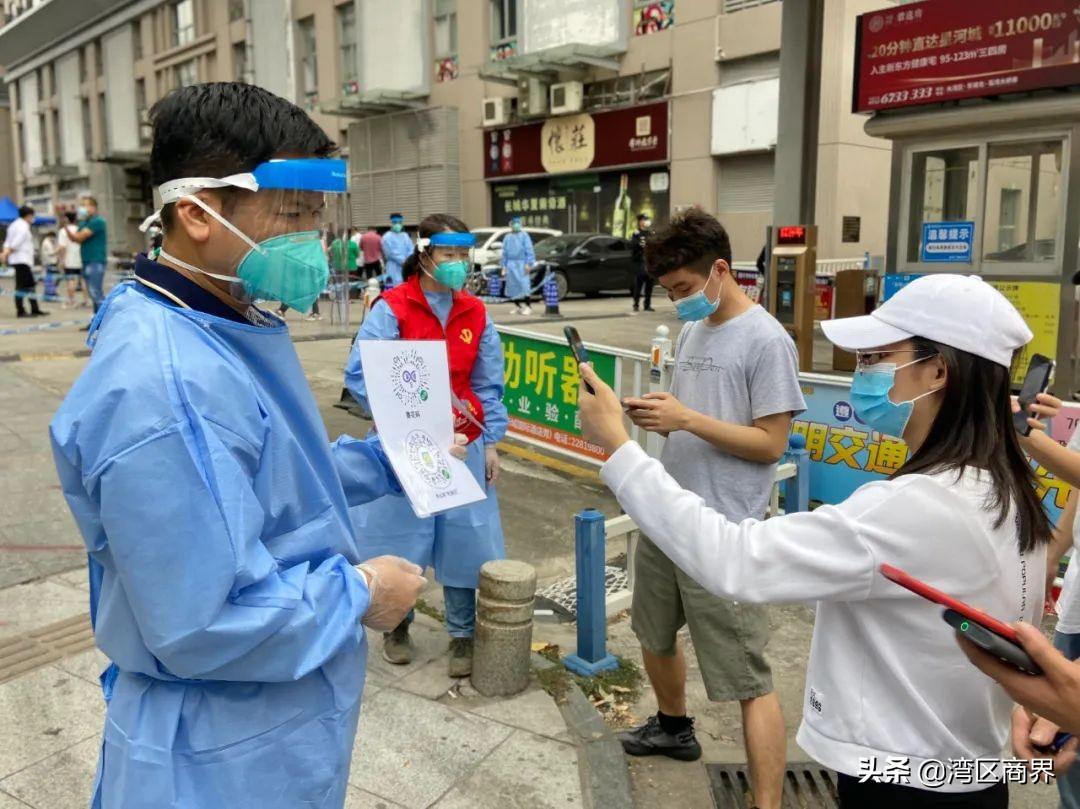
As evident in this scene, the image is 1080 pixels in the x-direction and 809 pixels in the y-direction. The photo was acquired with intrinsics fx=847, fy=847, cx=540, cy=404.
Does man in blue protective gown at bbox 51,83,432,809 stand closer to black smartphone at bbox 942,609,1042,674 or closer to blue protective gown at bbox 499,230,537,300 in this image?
black smartphone at bbox 942,609,1042,674

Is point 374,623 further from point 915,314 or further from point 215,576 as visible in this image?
point 915,314

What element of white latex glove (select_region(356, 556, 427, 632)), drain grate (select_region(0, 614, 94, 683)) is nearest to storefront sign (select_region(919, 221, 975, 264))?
drain grate (select_region(0, 614, 94, 683))

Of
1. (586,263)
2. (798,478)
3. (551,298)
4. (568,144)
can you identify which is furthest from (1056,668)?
(568,144)

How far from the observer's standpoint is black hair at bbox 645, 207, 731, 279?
2.95 meters

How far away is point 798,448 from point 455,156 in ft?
83.5

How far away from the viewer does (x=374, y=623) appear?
1562 mm

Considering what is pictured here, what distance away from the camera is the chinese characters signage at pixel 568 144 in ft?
81.2

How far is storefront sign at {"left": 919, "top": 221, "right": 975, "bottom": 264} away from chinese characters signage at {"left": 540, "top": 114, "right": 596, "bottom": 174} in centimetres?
1568

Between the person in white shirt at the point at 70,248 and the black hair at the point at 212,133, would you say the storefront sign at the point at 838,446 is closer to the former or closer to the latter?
the black hair at the point at 212,133

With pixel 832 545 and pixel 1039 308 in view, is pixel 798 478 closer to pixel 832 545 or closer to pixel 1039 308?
pixel 832 545

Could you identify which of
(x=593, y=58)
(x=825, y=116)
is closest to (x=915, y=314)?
(x=825, y=116)

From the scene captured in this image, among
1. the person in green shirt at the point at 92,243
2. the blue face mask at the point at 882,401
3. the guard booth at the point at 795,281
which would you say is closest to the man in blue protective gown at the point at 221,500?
the blue face mask at the point at 882,401

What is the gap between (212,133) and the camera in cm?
Result: 146

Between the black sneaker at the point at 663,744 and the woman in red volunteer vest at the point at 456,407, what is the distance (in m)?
0.87
